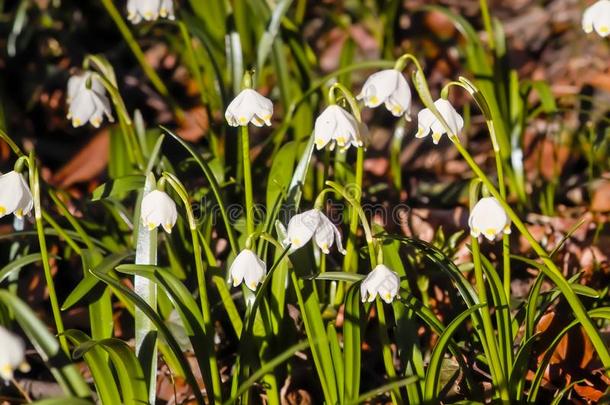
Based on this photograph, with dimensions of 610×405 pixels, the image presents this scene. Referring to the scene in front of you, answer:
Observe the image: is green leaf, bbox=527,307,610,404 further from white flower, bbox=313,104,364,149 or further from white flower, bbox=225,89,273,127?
white flower, bbox=225,89,273,127

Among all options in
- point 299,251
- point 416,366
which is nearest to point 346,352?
point 416,366

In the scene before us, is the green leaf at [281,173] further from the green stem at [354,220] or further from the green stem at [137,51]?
the green stem at [137,51]

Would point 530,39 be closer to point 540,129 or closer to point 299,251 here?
point 540,129

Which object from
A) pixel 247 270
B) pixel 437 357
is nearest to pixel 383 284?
pixel 437 357

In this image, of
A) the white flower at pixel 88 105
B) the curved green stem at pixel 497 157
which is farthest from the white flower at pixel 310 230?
the white flower at pixel 88 105

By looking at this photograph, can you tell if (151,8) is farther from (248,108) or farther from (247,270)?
(247,270)

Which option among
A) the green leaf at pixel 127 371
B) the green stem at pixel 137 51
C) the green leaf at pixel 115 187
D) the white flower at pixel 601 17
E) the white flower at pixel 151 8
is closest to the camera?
the green leaf at pixel 127 371
